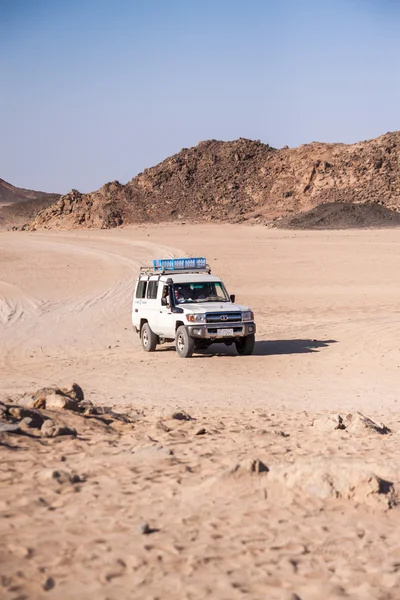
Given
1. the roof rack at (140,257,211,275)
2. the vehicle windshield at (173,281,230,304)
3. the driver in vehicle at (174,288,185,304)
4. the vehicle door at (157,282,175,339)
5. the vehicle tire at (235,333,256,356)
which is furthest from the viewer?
the roof rack at (140,257,211,275)

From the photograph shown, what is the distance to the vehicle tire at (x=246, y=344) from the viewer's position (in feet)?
59.1

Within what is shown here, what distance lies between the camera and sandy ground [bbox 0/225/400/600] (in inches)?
226

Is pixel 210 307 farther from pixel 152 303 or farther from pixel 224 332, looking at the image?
pixel 152 303

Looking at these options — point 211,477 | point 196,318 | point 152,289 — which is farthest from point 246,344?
point 211,477

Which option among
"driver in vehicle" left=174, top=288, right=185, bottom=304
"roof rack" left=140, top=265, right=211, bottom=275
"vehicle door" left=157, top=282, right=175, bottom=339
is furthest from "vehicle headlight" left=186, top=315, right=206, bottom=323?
"roof rack" left=140, top=265, right=211, bottom=275

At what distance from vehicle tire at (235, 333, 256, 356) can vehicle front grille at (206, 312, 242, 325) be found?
522 mm

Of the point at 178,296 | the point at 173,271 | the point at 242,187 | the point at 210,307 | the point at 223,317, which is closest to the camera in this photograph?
the point at 223,317

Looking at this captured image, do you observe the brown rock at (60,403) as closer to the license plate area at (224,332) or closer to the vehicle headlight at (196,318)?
the vehicle headlight at (196,318)

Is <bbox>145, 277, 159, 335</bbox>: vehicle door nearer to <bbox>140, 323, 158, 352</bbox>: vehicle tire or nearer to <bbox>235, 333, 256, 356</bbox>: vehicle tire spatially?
<bbox>140, 323, 158, 352</bbox>: vehicle tire

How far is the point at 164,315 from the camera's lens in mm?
18547

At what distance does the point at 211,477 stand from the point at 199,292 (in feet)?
37.3

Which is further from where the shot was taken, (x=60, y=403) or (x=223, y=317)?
(x=223, y=317)

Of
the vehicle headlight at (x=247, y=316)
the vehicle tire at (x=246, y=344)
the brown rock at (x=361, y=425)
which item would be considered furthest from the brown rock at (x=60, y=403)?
the vehicle tire at (x=246, y=344)

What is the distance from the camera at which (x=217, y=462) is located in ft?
27.2
